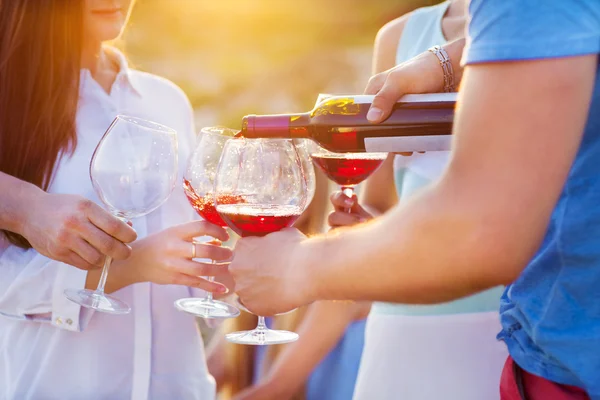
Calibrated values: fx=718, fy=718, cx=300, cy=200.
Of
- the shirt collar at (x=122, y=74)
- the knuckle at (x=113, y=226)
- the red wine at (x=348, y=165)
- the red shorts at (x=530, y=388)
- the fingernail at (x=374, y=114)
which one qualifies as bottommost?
the red shorts at (x=530, y=388)

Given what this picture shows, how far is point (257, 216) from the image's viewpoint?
4.72 feet

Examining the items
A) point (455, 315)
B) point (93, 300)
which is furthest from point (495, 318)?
point (93, 300)

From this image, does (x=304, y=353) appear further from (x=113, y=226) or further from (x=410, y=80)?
(x=410, y=80)

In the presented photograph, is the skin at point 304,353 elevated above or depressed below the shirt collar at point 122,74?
below

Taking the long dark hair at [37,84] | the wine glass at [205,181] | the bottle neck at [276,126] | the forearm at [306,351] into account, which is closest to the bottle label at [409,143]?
the bottle neck at [276,126]

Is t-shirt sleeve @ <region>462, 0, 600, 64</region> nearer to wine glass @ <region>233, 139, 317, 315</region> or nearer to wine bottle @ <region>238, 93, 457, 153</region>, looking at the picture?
wine bottle @ <region>238, 93, 457, 153</region>

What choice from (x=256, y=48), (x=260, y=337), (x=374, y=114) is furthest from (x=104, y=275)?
(x=256, y=48)

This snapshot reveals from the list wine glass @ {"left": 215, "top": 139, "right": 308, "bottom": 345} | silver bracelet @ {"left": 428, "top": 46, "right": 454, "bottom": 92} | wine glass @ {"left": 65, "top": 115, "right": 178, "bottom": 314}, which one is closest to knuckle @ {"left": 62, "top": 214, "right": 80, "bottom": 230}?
wine glass @ {"left": 65, "top": 115, "right": 178, "bottom": 314}

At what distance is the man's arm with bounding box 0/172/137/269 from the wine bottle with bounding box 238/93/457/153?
365 mm

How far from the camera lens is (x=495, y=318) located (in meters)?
1.80

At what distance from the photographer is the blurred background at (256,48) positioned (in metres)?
10.6

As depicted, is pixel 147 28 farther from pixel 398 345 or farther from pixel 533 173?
pixel 533 173

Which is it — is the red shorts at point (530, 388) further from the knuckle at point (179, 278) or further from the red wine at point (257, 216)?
the knuckle at point (179, 278)

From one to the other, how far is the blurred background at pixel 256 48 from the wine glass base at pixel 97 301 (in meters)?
7.80
